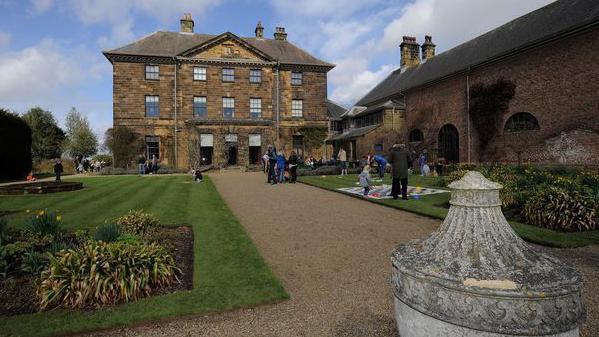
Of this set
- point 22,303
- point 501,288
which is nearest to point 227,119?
point 22,303

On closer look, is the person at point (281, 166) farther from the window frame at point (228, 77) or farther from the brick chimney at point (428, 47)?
the brick chimney at point (428, 47)

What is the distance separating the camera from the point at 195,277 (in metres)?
5.14

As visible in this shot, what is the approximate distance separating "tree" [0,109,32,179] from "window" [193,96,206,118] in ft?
44.1

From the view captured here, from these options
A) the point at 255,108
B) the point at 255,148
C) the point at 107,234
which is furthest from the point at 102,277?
the point at 255,108

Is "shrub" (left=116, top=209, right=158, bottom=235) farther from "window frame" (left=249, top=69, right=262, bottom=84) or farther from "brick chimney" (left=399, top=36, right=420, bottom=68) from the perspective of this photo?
"brick chimney" (left=399, top=36, right=420, bottom=68)

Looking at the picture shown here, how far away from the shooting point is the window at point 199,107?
116ft

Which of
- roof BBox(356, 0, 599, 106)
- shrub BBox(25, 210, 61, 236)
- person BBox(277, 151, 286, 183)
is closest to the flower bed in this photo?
shrub BBox(25, 210, 61, 236)

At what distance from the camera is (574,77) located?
18.2m

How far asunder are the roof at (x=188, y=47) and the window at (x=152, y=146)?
7952mm

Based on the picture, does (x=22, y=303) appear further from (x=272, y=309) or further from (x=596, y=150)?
(x=596, y=150)

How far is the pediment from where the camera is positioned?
34.8m

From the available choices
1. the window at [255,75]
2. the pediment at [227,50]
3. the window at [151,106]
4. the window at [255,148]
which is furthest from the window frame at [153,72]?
the window at [255,148]

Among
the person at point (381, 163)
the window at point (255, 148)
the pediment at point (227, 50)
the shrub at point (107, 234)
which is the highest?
the pediment at point (227, 50)

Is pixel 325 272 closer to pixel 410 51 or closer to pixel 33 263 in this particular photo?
pixel 33 263
